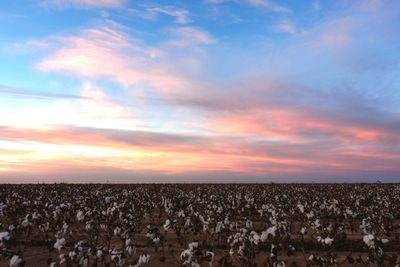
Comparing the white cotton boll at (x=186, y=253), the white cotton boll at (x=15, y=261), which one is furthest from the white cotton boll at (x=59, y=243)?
the white cotton boll at (x=186, y=253)

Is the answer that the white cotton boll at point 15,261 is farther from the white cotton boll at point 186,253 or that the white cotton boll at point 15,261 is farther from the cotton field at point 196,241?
the white cotton boll at point 186,253

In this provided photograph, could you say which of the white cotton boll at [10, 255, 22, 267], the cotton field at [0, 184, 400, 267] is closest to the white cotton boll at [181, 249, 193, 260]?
the cotton field at [0, 184, 400, 267]

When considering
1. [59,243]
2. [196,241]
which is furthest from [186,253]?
[196,241]

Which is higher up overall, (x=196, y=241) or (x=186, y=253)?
(x=186, y=253)

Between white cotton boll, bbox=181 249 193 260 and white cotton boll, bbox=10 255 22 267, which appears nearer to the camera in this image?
white cotton boll, bbox=10 255 22 267

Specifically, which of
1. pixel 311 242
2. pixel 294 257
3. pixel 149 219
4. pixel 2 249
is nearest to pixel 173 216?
pixel 149 219

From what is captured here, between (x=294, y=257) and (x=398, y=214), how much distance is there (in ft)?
45.3

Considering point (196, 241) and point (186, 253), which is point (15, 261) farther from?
point (196, 241)

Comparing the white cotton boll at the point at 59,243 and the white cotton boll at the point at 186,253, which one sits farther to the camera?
the white cotton boll at the point at 59,243

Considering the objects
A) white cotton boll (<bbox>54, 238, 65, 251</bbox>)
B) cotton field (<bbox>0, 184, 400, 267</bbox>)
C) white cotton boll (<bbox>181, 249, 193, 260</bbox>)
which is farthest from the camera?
white cotton boll (<bbox>54, 238, 65, 251</bbox>)

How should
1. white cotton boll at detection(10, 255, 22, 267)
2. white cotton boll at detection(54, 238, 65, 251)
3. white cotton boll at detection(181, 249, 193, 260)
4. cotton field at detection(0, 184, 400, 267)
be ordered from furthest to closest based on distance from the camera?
white cotton boll at detection(54, 238, 65, 251) < cotton field at detection(0, 184, 400, 267) < white cotton boll at detection(181, 249, 193, 260) < white cotton boll at detection(10, 255, 22, 267)

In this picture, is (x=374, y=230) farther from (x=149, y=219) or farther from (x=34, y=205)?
(x=34, y=205)

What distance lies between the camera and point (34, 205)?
96.8 feet

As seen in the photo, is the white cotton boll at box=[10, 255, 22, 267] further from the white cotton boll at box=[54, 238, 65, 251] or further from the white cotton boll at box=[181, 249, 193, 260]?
the white cotton boll at box=[181, 249, 193, 260]
